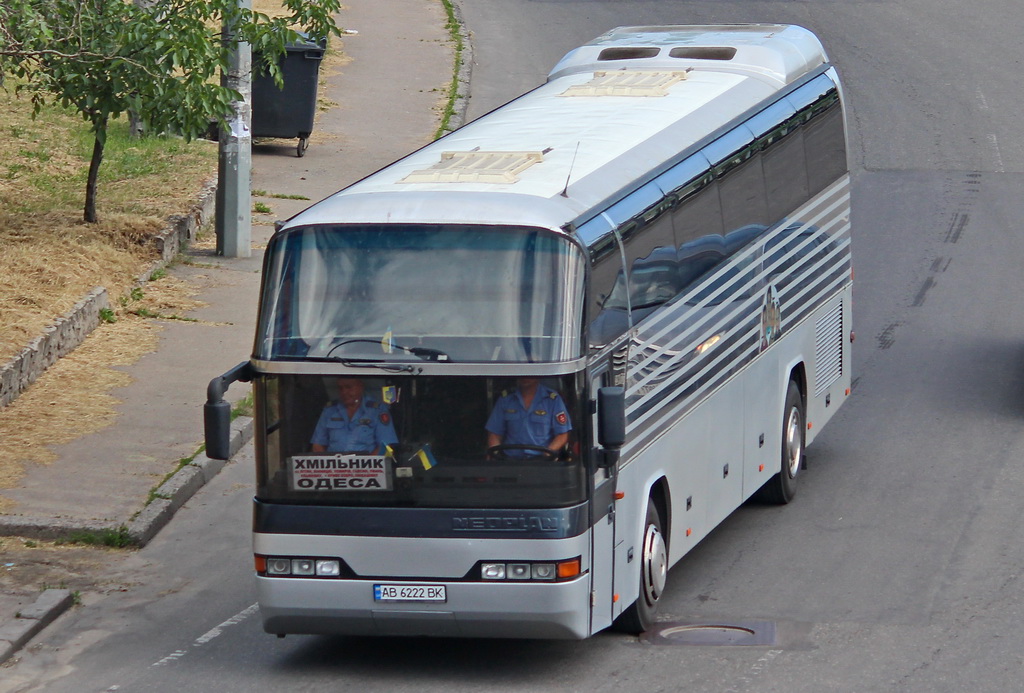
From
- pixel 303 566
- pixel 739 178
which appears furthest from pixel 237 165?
pixel 303 566

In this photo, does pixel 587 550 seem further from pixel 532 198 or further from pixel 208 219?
pixel 208 219

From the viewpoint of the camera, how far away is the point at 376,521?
8305 mm

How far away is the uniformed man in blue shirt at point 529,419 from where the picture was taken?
26.7ft

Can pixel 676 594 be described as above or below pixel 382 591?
below

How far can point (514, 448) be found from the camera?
8.20 m

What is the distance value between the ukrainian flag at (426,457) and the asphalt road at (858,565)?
1323 millimetres

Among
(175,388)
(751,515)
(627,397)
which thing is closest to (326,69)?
(175,388)

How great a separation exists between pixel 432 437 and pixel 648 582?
2.02 meters

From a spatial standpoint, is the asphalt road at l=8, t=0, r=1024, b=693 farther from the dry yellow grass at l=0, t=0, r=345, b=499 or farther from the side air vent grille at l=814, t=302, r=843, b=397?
the dry yellow grass at l=0, t=0, r=345, b=499

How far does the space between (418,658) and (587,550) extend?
144 centimetres

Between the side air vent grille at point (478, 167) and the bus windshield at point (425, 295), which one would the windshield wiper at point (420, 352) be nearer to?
the bus windshield at point (425, 295)

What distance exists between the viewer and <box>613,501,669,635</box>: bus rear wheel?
9.34 metres

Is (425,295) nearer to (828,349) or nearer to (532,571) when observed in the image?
(532,571)

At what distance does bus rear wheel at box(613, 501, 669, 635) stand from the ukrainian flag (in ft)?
5.43
